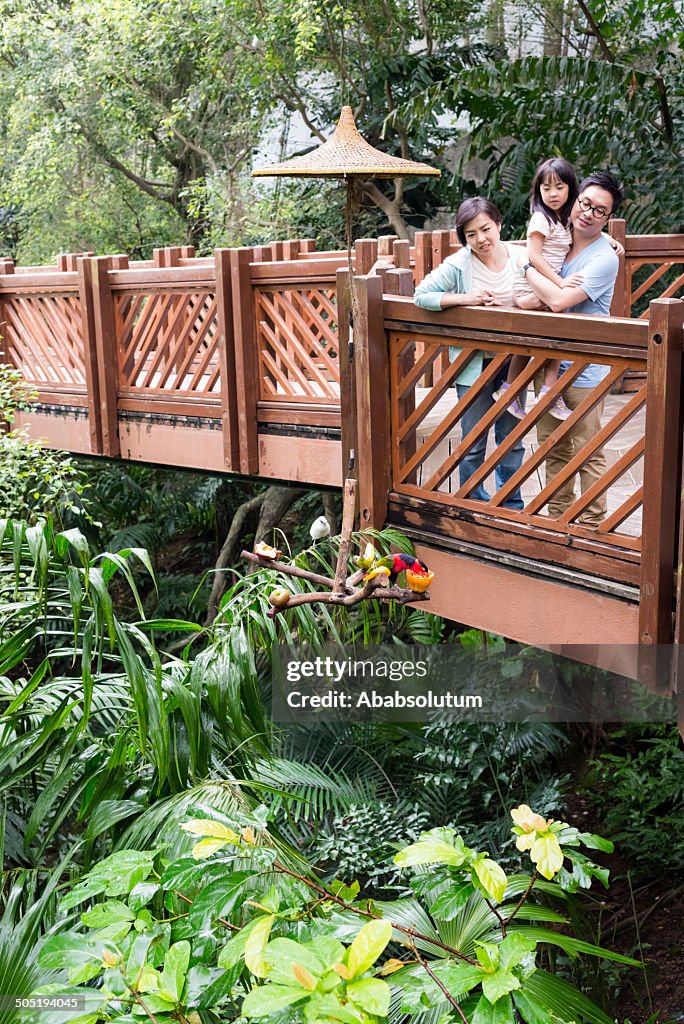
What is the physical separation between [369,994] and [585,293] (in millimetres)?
2457

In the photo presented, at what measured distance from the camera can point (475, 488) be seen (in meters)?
3.69

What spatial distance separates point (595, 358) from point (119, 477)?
763 centimetres

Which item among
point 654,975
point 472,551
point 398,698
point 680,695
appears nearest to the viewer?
Answer: point 680,695

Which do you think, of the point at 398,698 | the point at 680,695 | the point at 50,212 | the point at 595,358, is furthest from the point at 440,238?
the point at 50,212

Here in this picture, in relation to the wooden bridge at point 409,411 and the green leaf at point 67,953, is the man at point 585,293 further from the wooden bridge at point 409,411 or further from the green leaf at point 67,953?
the green leaf at point 67,953

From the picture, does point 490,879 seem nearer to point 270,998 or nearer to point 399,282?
point 270,998

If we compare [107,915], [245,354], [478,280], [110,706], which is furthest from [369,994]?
[245,354]

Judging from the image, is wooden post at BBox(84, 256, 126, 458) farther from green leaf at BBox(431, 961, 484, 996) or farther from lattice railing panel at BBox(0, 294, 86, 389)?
green leaf at BBox(431, 961, 484, 996)

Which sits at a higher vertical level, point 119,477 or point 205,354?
point 205,354

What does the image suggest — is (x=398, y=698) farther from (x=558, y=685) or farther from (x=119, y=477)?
(x=119, y=477)

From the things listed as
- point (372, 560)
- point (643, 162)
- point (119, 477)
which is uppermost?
point (643, 162)

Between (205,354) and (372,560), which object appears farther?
(205,354)

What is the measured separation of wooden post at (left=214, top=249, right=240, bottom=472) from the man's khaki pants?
6.94 feet

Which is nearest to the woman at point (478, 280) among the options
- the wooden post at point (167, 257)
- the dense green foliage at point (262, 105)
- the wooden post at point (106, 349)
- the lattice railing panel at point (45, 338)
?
the wooden post at point (106, 349)
